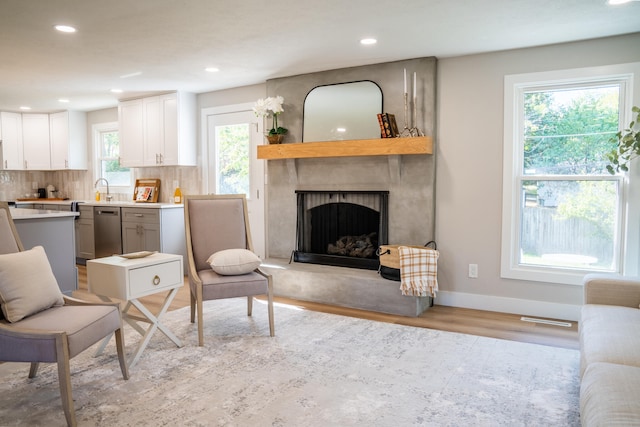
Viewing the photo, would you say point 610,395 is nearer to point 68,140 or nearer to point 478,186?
point 478,186

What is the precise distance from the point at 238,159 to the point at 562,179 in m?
3.51

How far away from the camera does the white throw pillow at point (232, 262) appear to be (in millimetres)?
3236

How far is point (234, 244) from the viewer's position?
11.9 ft

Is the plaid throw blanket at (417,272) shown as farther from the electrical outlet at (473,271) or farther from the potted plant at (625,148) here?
the potted plant at (625,148)

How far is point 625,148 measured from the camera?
3.37 metres

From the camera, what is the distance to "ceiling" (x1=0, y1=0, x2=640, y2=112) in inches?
113

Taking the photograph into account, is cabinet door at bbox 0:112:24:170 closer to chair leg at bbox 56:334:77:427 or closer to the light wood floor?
the light wood floor

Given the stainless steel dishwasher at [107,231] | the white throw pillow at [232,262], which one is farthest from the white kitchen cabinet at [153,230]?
the white throw pillow at [232,262]

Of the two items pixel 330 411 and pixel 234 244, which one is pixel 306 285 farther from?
pixel 330 411

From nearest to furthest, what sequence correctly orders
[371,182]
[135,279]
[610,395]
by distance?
1. [610,395]
2. [135,279]
3. [371,182]

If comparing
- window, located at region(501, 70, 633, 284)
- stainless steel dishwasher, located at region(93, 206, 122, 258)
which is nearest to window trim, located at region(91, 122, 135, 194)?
stainless steel dishwasher, located at region(93, 206, 122, 258)

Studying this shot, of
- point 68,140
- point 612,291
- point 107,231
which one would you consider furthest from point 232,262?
point 68,140

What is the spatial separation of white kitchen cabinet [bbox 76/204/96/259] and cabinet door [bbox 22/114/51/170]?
1660 mm

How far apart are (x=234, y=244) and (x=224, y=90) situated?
2.67m
